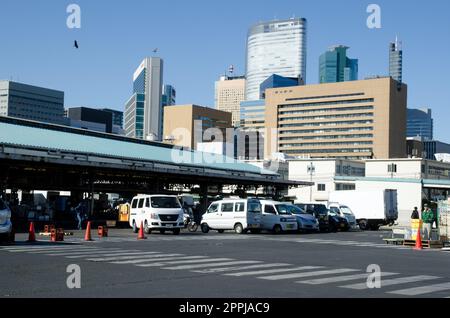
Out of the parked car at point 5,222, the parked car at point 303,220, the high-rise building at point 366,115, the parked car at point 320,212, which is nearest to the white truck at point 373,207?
the parked car at point 320,212

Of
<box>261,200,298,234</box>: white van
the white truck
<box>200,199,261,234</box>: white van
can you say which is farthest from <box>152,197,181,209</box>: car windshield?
the white truck

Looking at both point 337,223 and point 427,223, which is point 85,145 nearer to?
point 337,223

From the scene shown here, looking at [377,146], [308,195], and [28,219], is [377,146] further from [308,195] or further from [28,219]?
[28,219]

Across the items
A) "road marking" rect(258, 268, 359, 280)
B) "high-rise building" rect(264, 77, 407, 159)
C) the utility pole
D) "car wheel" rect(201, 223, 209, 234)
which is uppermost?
"high-rise building" rect(264, 77, 407, 159)

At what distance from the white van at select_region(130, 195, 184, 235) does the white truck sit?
23595 mm

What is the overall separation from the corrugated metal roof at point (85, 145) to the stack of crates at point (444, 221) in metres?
28.7

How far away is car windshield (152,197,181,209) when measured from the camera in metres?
32.4

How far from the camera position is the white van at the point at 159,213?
3209 centimetres

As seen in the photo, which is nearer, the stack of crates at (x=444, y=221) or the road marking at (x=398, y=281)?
the road marking at (x=398, y=281)

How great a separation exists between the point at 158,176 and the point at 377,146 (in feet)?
460

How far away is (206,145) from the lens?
142 metres

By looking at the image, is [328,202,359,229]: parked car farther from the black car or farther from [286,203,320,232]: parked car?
[286,203,320,232]: parked car

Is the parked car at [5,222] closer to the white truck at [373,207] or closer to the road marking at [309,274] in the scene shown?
the road marking at [309,274]
